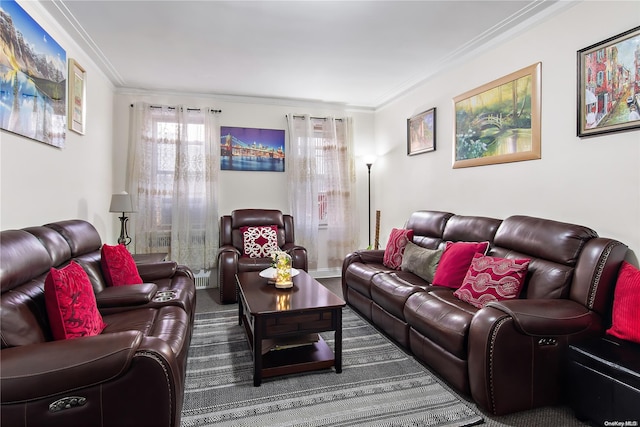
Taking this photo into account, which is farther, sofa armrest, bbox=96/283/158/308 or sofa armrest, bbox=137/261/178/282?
sofa armrest, bbox=137/261/178/282

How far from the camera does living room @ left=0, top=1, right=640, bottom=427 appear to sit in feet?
7.48

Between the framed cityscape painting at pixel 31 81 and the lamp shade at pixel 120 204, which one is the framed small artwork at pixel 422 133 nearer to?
the lamp shade at pixel 120 204

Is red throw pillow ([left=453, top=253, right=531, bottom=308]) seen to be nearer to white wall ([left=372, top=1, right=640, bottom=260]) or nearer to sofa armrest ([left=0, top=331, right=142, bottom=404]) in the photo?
white wall ([left=372, top=1, right=640, bottom=260])

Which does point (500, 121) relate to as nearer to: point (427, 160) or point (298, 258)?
point (427, 160)

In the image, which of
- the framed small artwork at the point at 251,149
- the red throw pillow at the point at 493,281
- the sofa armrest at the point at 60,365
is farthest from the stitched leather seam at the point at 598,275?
the framed small artwork at the point at 251,149

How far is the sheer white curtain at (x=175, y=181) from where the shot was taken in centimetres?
454

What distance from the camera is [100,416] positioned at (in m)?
1.41

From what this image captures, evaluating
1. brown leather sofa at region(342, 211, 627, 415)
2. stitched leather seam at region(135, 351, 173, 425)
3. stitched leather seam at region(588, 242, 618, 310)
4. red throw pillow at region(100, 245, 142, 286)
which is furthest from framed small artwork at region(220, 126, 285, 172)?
stitched leather seam at region(588, 242, 618, 310)

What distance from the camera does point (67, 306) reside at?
1.71 meters

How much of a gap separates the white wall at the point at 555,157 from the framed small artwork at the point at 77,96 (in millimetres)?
3613

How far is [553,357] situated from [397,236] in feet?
6.34

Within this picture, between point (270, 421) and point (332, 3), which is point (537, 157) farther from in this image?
point (270, 421)

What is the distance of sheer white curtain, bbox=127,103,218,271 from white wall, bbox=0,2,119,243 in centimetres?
35

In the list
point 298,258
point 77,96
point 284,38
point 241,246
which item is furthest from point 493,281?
point 77,96
